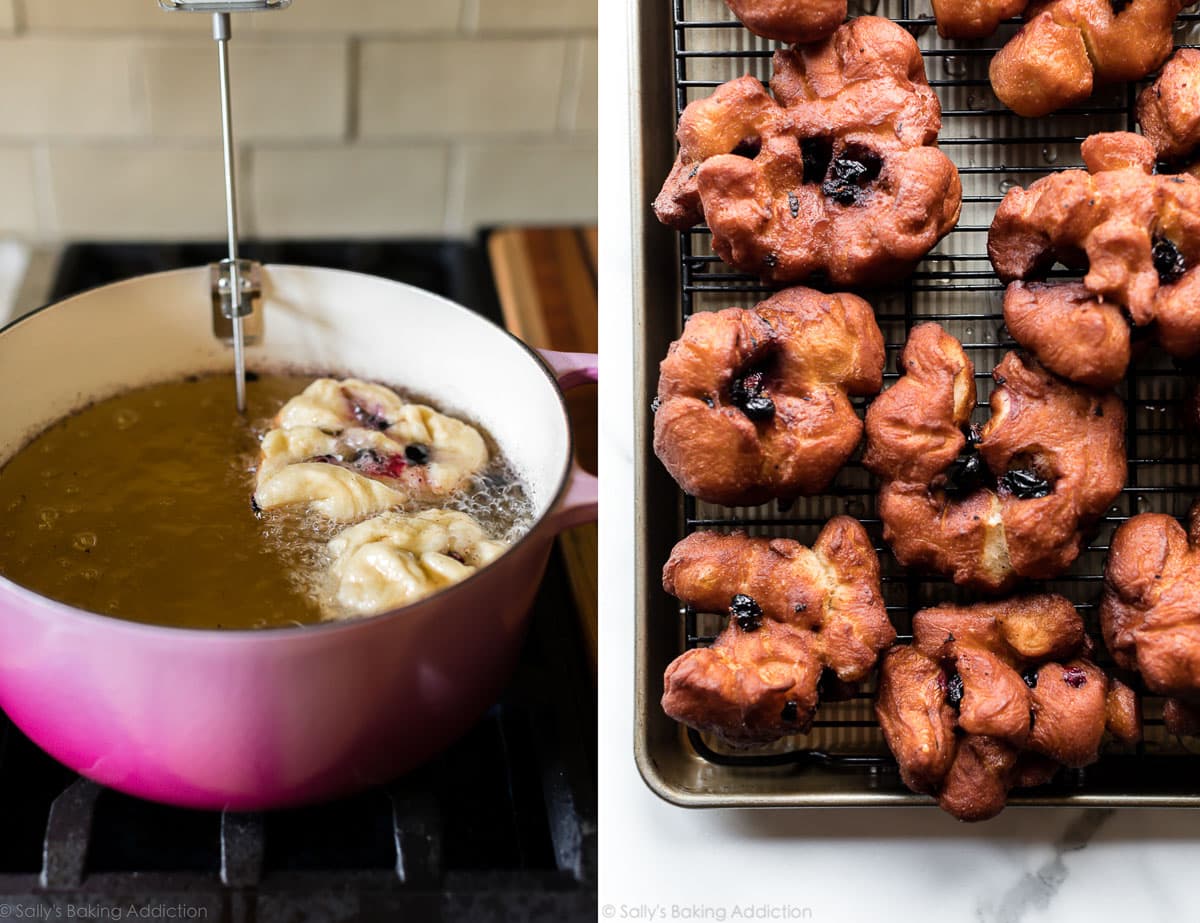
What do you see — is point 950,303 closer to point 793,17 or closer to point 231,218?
point 793,17

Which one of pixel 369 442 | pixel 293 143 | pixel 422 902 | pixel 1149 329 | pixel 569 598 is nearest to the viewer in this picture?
pixel 1149 329

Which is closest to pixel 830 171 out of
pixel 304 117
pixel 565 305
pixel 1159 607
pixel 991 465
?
pixel 991 465

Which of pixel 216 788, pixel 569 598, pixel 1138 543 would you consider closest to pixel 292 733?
pixel 216 788

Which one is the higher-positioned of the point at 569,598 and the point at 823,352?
the point at 823,352

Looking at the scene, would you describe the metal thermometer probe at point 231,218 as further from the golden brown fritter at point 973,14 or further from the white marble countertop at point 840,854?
the golden brown fritter at point 973,14

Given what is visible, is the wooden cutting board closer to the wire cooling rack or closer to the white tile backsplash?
the white tile backsplash

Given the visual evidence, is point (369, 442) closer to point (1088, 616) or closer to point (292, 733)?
point (292, 733)
